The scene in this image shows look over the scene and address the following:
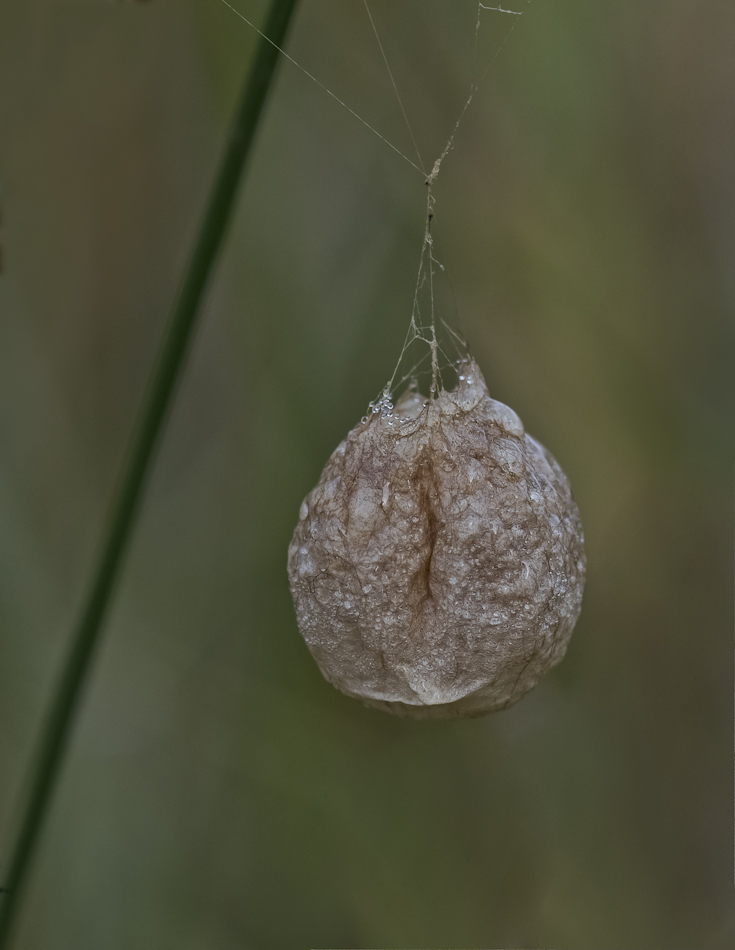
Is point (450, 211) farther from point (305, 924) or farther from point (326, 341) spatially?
point (305, 924)

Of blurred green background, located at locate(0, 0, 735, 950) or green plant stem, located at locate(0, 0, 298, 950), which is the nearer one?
green plant stem, located at locate(0, 0, 298, 950)

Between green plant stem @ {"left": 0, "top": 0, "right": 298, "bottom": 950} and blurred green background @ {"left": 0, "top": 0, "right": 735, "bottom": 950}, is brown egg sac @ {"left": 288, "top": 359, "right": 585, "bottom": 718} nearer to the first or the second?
green plant stem @ {"left": 0, "top": 0, "right": 298, "bottom": 950}

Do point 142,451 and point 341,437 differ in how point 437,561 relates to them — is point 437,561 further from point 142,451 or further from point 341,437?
Result: point 341,437

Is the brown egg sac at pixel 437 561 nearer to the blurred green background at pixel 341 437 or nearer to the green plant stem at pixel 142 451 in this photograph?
the green plant stem at pixel 142 451

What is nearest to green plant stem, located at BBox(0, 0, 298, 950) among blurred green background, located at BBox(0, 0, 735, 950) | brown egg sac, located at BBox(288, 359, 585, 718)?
brown egg sac, located at BBox(288, 359, 585, 718)

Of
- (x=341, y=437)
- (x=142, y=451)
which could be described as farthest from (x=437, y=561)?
(x=341, y=437)

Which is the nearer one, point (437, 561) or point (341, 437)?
point (437, 561)

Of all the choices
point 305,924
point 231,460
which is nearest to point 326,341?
point 231,460
